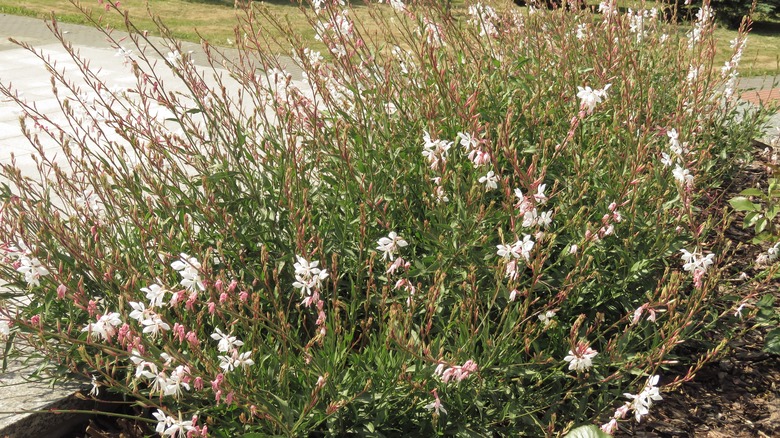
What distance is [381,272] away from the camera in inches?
115

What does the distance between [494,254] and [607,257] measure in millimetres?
567

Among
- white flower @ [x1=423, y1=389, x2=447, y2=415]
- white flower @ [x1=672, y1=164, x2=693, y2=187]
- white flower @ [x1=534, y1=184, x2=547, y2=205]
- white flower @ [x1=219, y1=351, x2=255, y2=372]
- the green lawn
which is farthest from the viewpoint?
the green lawn

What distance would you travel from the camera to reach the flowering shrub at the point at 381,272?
87.4 inches

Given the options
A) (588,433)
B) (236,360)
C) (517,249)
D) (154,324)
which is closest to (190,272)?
(154,324)

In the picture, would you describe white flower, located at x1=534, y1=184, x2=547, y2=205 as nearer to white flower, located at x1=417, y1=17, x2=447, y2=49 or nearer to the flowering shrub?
the flowering shrub

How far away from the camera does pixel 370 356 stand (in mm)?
2377

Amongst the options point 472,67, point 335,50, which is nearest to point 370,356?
point 335,50

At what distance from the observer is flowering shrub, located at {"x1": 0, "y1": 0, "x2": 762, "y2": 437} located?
222cm

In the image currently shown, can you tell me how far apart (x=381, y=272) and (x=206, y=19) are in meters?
11.4

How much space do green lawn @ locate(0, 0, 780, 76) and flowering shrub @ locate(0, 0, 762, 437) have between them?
8200 mm

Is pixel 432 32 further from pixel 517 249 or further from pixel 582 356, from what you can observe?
pixel 582 356

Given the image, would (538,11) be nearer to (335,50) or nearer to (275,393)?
(335,50)

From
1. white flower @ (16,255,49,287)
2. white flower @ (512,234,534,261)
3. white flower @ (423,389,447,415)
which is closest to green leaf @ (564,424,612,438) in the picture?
white flower @ (423,389,447,415)

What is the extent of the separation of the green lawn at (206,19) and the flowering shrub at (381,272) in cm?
820
